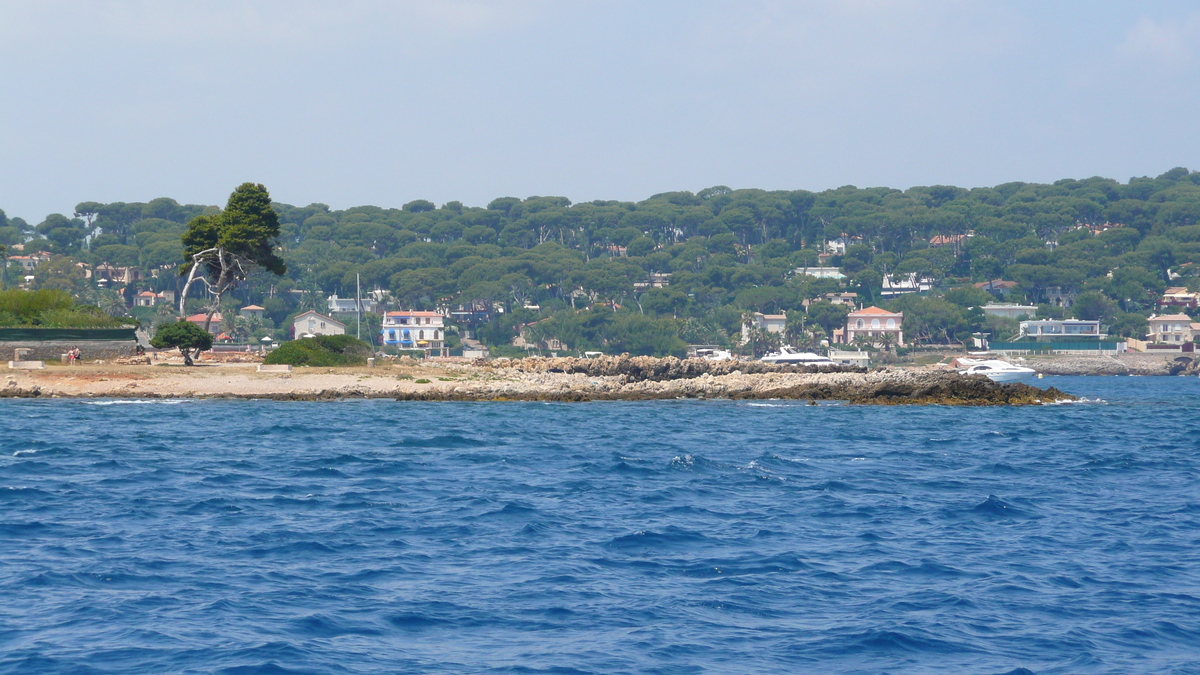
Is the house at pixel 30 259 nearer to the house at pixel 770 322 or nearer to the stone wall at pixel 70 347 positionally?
the house at pixel 770 322

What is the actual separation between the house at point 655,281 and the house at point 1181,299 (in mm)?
58887

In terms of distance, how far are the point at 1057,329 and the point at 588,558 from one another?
128064 mm

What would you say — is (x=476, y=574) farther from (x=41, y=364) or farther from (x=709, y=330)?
(x=709, y=330)

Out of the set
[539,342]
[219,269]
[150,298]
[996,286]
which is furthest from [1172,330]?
[150,298]

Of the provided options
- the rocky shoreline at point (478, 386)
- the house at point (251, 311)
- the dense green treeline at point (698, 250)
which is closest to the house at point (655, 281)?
the dense green treeline at point (698, 250)

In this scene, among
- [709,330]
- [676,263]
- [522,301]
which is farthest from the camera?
[676,263]

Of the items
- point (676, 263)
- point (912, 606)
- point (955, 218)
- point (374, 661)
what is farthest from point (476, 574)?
point (955, 218)

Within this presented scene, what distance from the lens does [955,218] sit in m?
164

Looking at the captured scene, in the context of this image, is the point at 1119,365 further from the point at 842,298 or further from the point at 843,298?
the point at 842,298

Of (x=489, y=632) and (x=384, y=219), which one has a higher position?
(x=384, y=219)

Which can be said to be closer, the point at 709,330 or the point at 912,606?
the point at 912,606

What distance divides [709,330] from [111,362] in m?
81.0

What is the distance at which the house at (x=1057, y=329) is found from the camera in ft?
428

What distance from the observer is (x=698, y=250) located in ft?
520
